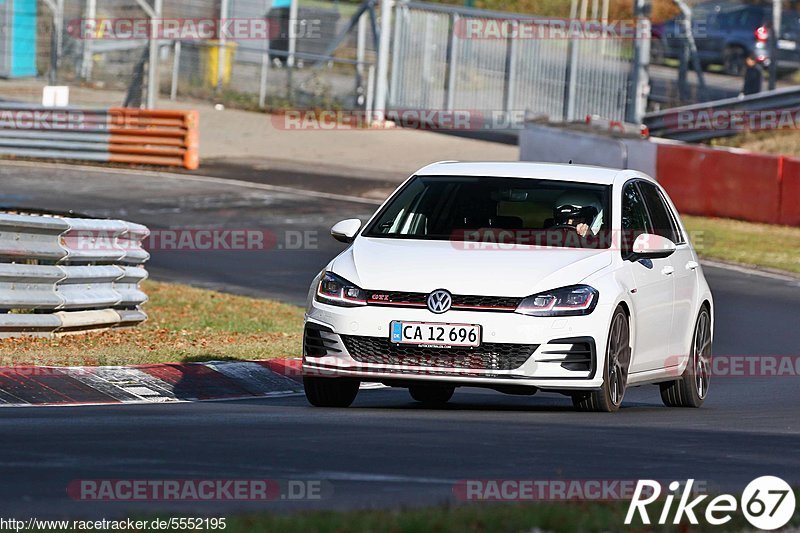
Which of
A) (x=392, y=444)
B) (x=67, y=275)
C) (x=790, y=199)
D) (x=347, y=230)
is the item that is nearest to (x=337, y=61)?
(x=790, y=199)

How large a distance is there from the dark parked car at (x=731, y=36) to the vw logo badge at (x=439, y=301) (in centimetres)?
2796

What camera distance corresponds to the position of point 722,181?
27016mm

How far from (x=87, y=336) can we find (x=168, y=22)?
101 feet

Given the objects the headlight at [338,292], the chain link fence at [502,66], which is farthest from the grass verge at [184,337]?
the chain link fence at [502,66]

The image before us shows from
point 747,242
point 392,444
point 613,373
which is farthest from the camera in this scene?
point 747,242

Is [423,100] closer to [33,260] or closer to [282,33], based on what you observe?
[282,33]

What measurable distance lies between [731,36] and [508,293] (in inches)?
1394

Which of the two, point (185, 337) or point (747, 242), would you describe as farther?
point (747, 242)

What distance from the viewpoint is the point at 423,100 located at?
40.6 metres

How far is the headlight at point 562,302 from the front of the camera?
955cm

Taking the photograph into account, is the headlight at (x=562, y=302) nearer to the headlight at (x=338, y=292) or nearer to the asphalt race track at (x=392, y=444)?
the asphalt race track at (x=392, y=444)

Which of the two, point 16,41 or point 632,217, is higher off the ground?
point 16,41

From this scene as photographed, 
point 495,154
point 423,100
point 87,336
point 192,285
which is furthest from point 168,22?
point 87,336

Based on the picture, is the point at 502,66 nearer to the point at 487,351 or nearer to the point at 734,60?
the point at 734,60
